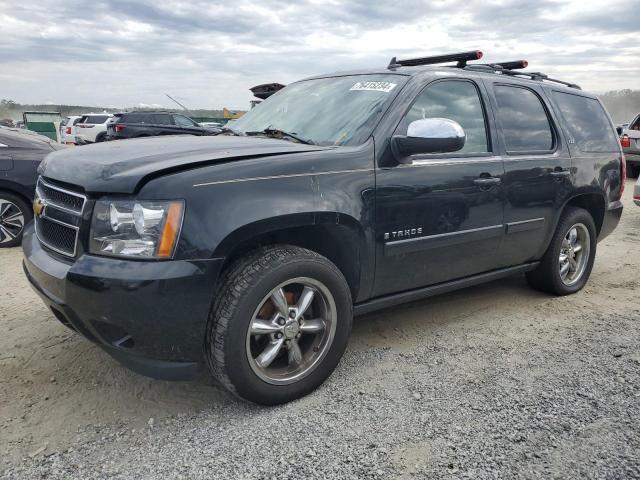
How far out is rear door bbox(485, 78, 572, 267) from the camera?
3906mm

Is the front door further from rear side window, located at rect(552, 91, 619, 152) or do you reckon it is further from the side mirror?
rear side window, located at rect(552, 91, 619, 152)

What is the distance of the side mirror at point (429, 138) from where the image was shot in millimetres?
3045

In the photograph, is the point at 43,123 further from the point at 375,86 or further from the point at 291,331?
the point at 291,331

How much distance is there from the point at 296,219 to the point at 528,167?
83.7 inches

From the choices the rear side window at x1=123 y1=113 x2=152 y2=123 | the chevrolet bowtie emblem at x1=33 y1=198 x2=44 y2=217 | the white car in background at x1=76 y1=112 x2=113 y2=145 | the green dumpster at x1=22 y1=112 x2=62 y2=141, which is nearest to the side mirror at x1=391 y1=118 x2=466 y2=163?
the chevrolet bowtie emblem at x1=33 y1=198 x2=44 y2=217

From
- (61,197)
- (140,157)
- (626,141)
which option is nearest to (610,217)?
(140,157)

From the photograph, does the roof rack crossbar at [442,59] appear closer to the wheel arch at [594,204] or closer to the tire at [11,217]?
the wheel arch at [594,204]

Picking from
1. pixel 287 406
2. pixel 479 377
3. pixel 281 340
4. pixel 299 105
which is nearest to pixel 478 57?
pixel 299 105

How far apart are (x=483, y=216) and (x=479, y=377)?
111cm

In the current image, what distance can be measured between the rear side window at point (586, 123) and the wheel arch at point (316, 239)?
252cm

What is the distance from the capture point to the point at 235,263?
8.74 feet

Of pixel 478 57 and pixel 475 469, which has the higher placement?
pixel 478 57

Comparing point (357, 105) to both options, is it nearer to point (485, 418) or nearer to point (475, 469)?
point (485, 418)

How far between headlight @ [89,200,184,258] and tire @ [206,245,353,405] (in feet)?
1.24
